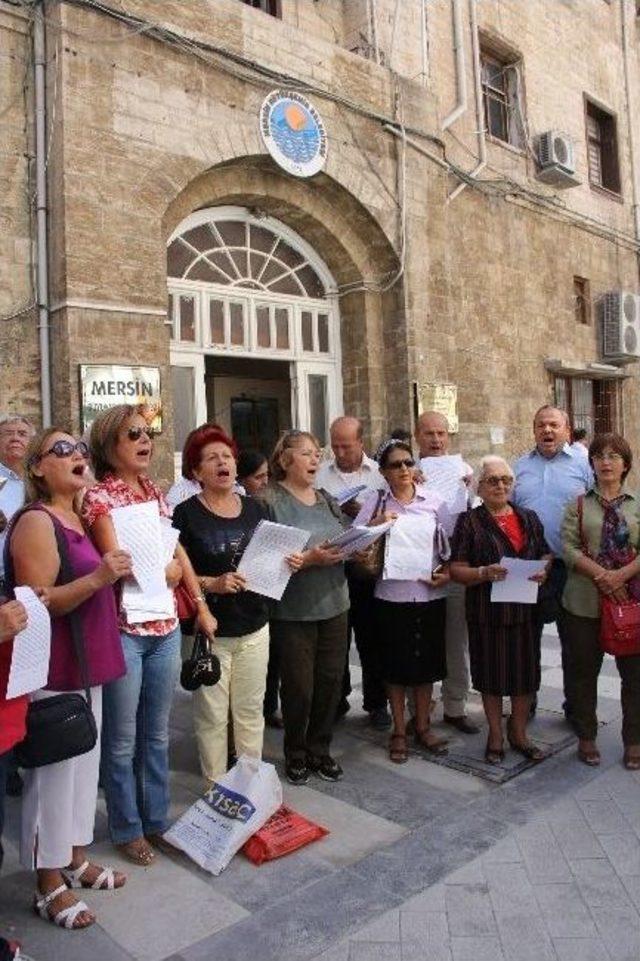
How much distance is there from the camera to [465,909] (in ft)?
8.88

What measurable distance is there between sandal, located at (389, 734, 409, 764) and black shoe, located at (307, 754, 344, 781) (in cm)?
32

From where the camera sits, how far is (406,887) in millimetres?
2867

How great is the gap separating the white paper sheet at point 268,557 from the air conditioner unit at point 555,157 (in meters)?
10.8

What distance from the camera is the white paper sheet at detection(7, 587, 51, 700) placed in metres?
2.36

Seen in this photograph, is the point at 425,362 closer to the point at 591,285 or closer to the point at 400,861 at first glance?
the point at 591,285

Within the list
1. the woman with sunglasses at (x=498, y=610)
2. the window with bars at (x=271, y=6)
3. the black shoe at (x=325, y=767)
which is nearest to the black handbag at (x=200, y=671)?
the black shoe at (x=325, y=767)

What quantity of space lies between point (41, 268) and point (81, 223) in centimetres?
55

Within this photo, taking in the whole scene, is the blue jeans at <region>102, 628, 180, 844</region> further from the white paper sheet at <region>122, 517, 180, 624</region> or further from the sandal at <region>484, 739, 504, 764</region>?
the sandal at <region>484, 739, 504, 764</region>

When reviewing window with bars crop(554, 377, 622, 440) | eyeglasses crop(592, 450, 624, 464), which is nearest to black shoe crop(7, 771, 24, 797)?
eyeglasses crop(592, 450, 624, 464)

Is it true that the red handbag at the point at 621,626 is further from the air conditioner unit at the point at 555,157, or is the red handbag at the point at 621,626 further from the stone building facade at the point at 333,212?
the air conditioner unit at the point at 555,157

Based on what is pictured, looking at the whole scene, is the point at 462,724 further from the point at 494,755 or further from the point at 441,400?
the point at 441,400

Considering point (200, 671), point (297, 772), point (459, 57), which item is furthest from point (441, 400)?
point (200, 671)

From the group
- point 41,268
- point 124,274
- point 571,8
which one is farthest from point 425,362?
point 571,8

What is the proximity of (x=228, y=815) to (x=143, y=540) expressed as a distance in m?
1.22
